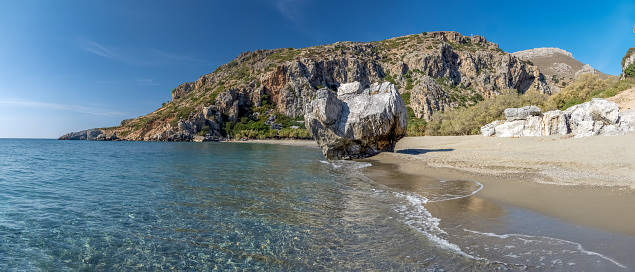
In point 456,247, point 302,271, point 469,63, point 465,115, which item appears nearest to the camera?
point 302,271

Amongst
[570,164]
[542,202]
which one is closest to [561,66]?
[570,164]

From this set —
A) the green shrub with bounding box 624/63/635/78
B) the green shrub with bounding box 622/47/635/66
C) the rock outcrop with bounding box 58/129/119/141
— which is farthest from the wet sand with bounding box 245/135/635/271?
the rock outcrop with bounding box 58/129/119/141

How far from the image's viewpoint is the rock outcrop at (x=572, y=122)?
19639 mm

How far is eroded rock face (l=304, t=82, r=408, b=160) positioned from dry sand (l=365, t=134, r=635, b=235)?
6.54 meters

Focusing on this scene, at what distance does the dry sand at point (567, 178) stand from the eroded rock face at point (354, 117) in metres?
6.54

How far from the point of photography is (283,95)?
123 metres

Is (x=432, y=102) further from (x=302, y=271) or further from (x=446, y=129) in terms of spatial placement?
(x=302, y=271)

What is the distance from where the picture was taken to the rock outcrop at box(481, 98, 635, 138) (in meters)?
19.6

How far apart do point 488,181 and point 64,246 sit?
1447 cm

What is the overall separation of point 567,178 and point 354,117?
14.5m

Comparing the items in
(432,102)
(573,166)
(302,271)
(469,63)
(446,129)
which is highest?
(469,63)

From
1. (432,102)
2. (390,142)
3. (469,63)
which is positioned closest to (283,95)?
(432,102)

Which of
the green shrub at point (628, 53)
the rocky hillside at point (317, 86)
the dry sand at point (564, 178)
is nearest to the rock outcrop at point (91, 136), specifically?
the rocky hillside at point (317, 86)

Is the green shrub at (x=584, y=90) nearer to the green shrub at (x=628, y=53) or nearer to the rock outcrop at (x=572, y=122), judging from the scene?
the rock outcrop at (x=572, y=122)
